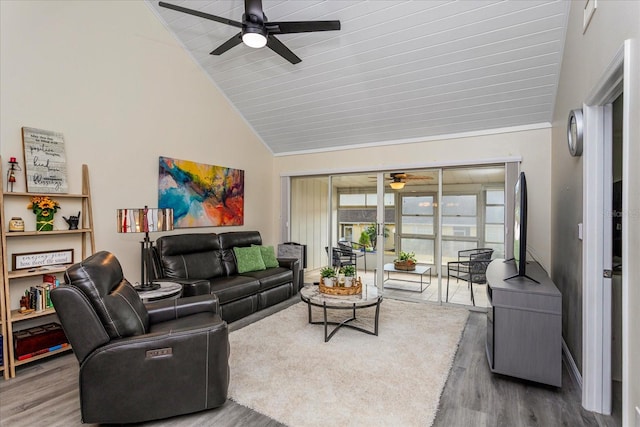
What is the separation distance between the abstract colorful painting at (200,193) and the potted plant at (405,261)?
2731 mm

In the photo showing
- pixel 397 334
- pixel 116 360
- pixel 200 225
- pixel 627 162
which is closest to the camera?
pixel 627 162

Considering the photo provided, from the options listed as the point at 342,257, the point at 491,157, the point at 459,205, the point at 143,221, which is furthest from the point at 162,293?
the point at 491,157

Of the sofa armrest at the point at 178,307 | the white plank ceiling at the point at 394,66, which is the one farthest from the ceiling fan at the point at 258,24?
the sofa armrest at the point at 178,307

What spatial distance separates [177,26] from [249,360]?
4.19 metres

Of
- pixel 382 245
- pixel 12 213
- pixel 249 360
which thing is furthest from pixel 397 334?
pixel 12 213

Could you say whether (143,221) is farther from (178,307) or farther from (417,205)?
(417,205)

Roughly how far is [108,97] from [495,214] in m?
5.08

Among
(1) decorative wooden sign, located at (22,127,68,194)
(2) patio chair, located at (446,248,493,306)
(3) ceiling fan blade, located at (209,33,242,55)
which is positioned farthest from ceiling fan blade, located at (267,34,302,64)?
(2) patio chair, located at (446,248,493,306)

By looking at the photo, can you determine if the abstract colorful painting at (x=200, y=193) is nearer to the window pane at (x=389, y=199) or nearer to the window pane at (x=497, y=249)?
the window pane at (x=389, y=199)

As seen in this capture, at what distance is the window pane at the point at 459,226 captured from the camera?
4605 millimetres

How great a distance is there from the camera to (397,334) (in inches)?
137

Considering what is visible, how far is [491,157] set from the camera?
4.40 meters

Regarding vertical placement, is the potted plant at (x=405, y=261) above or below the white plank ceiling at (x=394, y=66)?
below

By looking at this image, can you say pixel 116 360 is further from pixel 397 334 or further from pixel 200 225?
pixel 200 225
